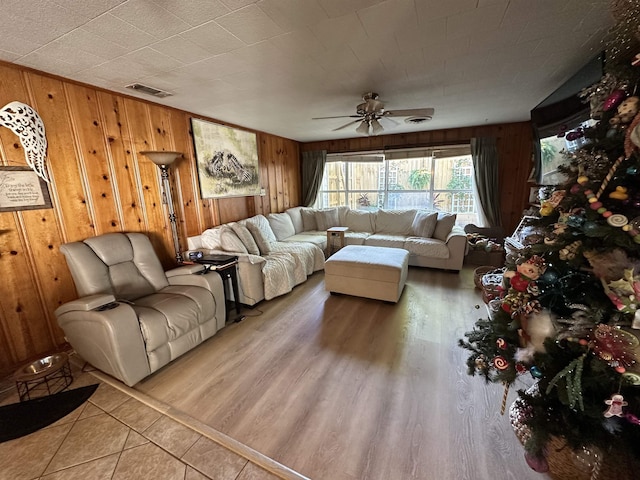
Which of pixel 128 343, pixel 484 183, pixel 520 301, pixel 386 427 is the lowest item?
pixel 386 427

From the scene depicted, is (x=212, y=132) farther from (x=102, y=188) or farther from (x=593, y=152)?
(x=593, y=152)

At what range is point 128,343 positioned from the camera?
5.59 feet

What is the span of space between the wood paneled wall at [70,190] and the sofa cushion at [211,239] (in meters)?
0.38

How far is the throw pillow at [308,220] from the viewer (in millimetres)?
5055

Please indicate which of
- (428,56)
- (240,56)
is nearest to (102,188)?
(240,56)

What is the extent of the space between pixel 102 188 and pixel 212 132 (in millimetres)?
1540

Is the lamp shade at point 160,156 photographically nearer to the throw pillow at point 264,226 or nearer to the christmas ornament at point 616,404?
the throw pillow at point 264,226

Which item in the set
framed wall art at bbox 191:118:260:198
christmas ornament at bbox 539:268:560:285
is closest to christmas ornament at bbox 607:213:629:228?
christmas ornament at bbox 539:268:560:285

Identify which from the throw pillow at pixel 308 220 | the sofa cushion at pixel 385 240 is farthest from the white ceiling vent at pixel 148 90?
the sofa cushion at pixel 385 240

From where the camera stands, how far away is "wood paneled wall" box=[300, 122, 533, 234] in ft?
13.4

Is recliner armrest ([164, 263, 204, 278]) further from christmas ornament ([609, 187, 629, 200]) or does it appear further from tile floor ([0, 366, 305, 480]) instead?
christmas ornament ([609, 187, 629, 200])

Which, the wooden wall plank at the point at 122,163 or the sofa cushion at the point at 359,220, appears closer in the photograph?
the wooden wall plank at the point at 122,163

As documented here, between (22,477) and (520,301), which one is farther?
(22,477)

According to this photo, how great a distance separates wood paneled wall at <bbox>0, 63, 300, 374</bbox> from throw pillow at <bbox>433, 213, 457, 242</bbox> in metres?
3.74
